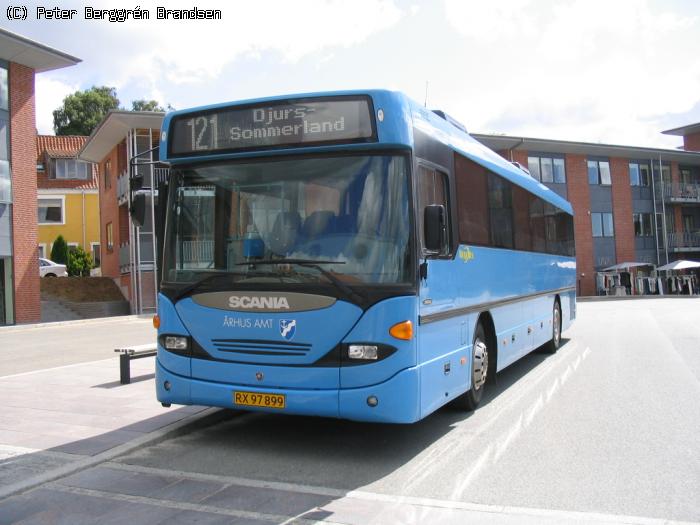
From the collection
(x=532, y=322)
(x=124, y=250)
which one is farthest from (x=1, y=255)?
(x=532, y=322)

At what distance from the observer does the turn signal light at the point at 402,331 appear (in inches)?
213

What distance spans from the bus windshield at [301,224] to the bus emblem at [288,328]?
333 mm

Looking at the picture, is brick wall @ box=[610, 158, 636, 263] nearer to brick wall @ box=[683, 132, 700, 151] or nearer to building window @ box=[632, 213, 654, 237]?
building window @ box=[632, 213, 654, 237]

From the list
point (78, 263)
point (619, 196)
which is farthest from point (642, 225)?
point (78, 263)

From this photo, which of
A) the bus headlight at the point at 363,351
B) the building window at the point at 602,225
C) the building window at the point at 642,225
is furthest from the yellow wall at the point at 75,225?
the bus headlight at the point at 363,351

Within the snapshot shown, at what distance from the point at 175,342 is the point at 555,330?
9184 millimetres

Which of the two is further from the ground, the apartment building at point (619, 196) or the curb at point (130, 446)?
the apartment building at point (619, 196)

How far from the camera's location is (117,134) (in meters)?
33.8

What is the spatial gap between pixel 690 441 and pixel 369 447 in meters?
3.03

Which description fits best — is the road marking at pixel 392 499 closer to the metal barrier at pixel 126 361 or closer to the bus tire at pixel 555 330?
the metal barrier at pixel 126 361

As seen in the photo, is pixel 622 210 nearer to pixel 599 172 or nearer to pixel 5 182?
Result: pixel 599 172

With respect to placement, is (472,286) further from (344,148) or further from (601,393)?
(601,393)

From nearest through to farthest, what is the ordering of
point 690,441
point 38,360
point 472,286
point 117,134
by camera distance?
point 690,441 → point 472,286 → point 38,360 → point 117,134

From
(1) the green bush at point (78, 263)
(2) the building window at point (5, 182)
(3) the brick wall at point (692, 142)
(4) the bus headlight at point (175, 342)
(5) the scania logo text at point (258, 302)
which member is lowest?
(4) the bus headlight at point (175, 342)
